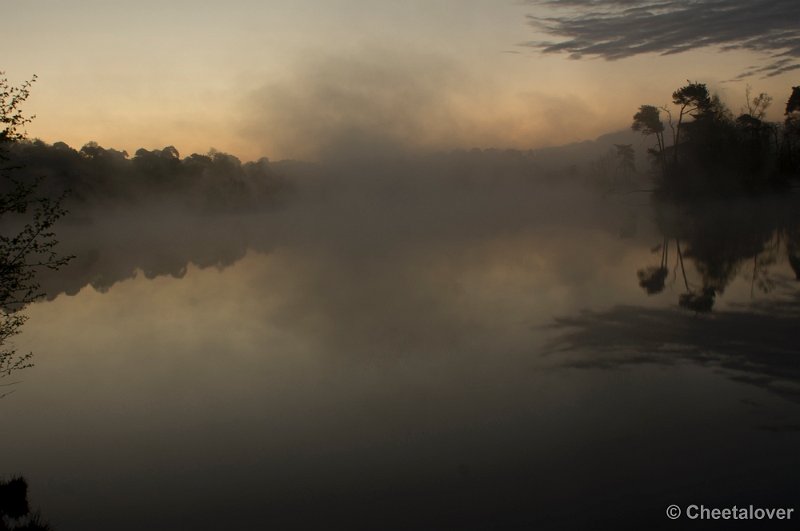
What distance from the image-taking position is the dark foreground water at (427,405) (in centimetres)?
1077

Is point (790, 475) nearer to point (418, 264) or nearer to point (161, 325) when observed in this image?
point (161, 325)

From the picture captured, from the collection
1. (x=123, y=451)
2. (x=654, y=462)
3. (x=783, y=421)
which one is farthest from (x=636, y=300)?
(x=123, y=451)

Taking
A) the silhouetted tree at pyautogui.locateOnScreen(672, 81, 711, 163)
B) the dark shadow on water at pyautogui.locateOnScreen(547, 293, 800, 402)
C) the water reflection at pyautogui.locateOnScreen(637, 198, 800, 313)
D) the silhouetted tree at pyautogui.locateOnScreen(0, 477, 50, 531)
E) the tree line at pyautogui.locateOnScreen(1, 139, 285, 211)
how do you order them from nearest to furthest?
the silhouetted tree at pyautogui.locateOnScreen(0, 477, 50, 531)
the dark shadow on water at pyautogui.locateOnScreen(547, 293, 800, 402)
the water reflection at pyautogui.locateOnScreen(637, 198, 800, 313)
the silhouetted tree at pyautogui.locateOnScreen(672, 81, 711, 163)
the tree line at pyautogui.locateOnScreen(1, 139, 285, 211)

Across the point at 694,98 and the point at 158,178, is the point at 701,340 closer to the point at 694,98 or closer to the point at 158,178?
the point at 694,98

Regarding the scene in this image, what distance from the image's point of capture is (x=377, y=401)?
16000mm

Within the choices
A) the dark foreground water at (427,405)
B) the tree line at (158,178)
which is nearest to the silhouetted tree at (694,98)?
the dark foreground water at (427,405)

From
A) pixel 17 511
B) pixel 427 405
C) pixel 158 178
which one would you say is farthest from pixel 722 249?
pixel 158 178

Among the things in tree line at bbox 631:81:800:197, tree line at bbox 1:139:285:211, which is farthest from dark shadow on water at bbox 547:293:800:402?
tree line at bbox 1:139:285:211

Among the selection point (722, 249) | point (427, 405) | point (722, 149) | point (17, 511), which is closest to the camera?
point (17, 511)

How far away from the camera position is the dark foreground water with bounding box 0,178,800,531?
10.8 meters

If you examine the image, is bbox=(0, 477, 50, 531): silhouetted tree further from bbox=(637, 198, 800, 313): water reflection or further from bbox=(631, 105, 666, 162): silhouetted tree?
bbox=(631, 105, 666, 162): silhouetted tree

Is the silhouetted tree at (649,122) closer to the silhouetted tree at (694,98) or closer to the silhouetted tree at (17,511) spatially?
the silhouetted tree at (694,98)

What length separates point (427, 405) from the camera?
15445mm

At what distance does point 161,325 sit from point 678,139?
243ft
